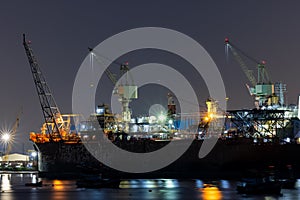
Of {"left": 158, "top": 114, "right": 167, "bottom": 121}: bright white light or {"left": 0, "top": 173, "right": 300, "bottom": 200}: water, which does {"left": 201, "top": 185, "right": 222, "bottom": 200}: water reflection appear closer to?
{"left": 0, "top": 173, "right": 300, "bottom": 200}: water

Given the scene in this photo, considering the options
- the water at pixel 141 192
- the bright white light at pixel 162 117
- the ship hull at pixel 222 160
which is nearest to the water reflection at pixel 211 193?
the water at pixel 141 192

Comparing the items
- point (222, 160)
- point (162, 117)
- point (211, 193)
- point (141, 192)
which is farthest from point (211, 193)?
point (162, 117)

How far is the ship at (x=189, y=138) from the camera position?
361ft

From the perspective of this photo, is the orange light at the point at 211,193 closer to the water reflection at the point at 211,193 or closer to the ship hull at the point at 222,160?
the water reflection at the point at 211,193

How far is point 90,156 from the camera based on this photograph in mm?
120000

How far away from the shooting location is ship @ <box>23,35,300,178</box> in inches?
4331

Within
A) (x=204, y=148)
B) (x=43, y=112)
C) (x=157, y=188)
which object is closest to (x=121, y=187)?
(x=157, y=188)

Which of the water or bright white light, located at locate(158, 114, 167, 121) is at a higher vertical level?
bright white light, located at locate(158, 114, 167, 121)

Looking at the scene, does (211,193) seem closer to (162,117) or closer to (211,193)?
(211,193)

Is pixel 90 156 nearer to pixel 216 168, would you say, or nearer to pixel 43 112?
pixel 43 112

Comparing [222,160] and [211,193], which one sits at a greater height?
[222,160]

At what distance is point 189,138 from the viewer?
12106 centimetres

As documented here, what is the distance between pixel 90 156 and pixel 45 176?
10.1 m

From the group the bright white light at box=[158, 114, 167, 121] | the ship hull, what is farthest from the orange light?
the bright white light at box=[158, 114, 167, 121]
